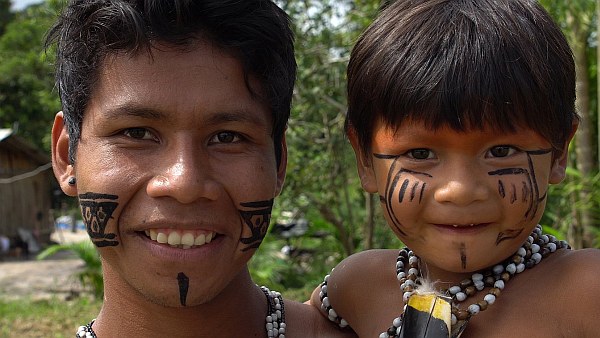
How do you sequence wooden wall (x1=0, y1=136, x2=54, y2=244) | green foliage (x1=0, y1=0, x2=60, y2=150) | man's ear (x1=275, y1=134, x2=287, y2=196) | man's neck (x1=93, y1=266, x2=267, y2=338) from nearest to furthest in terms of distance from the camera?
man's neck (x1=93, y1=266, x2=267, y2=338) → man's ear (x1=275, y1=134, x2=287, y2=196) → wooden wall (x1=0, y1=136, x2=54, y2=244) → green foliage (x1=0, y1=0, x2=60, y2=150)

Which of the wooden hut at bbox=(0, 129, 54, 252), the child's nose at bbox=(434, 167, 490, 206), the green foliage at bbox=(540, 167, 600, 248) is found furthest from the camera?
the wooden hut at bbox=(0, 129, 54, 252)

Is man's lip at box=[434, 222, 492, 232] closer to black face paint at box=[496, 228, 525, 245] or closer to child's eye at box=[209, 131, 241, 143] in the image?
black face paint at box=[496, 228, 525, 245]

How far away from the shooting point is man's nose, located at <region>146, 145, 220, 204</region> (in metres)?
1.69

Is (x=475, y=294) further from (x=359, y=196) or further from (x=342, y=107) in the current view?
(x=359, y=196)

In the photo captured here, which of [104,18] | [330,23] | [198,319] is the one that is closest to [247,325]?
[198,319]

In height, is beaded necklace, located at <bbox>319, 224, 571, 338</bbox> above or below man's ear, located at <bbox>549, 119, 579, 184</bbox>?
below

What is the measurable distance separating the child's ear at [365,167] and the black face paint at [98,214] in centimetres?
72

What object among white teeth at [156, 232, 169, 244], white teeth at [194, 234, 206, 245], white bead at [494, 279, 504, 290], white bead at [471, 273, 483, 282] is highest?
white teeth at [156, 232, 169, 244]

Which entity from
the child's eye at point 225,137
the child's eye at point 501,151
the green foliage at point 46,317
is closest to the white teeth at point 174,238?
the child's eye at point 225,137

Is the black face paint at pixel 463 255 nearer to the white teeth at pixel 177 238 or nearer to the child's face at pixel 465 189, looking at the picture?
the child's face at pixel 465 189

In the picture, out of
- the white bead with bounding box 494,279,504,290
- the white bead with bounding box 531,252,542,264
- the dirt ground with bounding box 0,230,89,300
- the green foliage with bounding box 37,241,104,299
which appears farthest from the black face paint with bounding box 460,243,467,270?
the dirt ground with bounding box 0,230,89,300

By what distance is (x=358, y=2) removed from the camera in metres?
6.74

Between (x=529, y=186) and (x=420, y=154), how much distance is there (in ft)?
0.95

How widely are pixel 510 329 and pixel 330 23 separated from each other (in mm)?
5359
